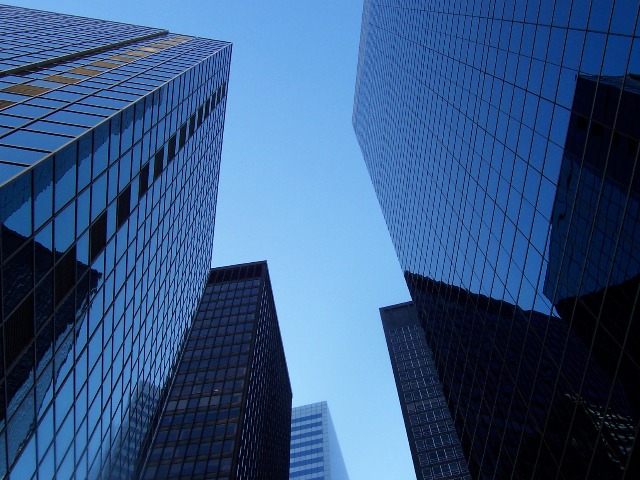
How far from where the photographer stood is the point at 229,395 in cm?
9662

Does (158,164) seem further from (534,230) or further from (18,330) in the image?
(534,230)

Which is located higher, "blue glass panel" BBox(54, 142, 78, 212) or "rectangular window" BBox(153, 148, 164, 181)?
"blue glass panel" BBox(54, 142, 78, 212)

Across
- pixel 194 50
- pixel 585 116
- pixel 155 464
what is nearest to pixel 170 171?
pixel 194 50

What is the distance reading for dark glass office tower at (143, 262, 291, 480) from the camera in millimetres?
83312

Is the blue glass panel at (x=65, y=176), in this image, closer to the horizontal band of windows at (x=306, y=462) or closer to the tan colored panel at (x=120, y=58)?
the tan colored panel at (x=120, y=58)

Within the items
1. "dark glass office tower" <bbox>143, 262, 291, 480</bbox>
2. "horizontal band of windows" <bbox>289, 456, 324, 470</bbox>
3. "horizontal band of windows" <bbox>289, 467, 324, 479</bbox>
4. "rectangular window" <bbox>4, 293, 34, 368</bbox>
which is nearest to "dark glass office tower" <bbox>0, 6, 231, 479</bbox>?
"rectangular window" <bbox>4, 293, 34, 368</bbox>

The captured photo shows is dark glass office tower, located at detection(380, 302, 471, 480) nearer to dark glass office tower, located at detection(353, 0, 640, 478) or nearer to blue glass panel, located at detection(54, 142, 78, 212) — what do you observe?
dark glass office tower, located at detection(353, 0, 640, 478)

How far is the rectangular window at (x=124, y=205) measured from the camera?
27875 millimetres

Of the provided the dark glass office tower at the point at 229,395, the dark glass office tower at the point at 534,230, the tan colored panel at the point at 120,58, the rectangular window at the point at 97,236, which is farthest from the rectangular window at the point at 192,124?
the dark glass office tower at the point at 229,395

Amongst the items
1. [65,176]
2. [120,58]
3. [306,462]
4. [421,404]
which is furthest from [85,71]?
[306,462]

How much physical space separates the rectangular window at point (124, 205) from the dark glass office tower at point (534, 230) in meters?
19.4

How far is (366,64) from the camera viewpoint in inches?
4835

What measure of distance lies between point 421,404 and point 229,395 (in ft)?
178

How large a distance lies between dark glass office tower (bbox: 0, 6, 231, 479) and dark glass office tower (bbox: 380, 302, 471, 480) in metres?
76.0
